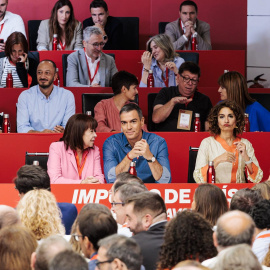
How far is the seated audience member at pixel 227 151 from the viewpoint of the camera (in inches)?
258

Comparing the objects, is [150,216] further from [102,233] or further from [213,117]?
[213,117]

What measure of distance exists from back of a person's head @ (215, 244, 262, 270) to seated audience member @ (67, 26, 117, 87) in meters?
5.98

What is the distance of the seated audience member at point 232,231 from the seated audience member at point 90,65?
5.29 meters

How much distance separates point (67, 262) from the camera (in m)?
3.05

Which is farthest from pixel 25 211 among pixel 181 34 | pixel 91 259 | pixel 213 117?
pixel 181 34

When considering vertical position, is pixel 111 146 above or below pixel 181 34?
below

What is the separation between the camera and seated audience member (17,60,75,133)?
311 inches

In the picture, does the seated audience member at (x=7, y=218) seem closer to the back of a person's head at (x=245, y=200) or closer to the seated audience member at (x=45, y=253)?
the seated audience member at (x=45, y=253)

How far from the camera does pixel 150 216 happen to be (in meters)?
4.45

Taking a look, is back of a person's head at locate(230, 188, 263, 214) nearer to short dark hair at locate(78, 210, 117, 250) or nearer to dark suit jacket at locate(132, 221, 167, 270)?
dark suit jacket at locate(132, 221, 167, 270)

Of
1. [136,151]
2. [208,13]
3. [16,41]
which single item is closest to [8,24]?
[16,41]

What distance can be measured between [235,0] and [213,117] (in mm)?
4889

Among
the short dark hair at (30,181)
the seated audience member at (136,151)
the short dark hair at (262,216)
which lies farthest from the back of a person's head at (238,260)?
the seated audience member at (136,151)

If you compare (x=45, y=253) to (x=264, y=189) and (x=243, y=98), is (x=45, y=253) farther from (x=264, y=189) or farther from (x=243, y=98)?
(x=243, y=98)
